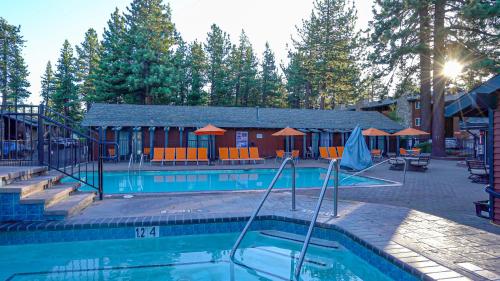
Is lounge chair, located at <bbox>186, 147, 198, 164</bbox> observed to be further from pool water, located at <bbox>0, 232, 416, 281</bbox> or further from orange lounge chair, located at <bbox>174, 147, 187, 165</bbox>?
pool water, located at <bbox>0, 232, 416, 281</bbox>

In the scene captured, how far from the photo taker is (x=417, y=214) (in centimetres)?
546

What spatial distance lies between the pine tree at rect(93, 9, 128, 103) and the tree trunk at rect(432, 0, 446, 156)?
23266mm

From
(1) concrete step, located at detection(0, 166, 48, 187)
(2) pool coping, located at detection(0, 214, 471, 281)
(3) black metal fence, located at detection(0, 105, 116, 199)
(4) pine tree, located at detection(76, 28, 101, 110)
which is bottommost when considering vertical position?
(2) pool coping, located at detection(0, 214, 471, 281)

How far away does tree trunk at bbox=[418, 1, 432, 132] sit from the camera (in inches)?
789

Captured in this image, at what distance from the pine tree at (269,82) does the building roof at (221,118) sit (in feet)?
43.2

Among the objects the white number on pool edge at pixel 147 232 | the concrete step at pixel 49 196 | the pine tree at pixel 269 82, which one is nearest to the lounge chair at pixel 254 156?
the concrete step at pixel 49 196

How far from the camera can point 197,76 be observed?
33.3m

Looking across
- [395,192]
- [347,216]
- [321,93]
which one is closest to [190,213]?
[347,216]

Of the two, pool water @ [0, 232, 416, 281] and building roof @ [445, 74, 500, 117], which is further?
building roof @ [445, 74, 500, 117]

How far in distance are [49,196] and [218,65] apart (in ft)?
101

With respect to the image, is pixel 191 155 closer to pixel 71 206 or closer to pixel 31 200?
pixel 71 206

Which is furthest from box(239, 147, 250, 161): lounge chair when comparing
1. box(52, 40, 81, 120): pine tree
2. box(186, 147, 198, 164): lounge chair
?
box(52, 40, 81, 120): pine tree

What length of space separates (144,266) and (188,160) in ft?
44.9

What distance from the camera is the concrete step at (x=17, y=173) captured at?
484 centimetres
